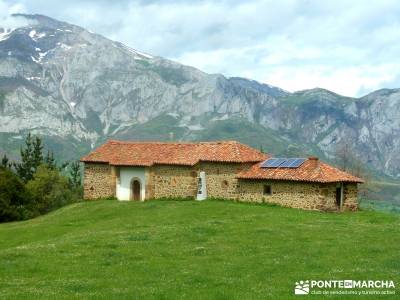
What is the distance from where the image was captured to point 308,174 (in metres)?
48.9

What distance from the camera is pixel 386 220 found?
138 feet

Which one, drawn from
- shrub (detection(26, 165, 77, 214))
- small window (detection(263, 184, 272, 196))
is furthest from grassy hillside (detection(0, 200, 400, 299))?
shrub (detection(26, 165, 77, 214))

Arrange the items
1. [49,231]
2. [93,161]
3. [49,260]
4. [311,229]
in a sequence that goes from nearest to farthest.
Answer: [49,260]
[311,229]
[49,231]
[93,161]

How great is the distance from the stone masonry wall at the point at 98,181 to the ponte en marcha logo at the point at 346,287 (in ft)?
152

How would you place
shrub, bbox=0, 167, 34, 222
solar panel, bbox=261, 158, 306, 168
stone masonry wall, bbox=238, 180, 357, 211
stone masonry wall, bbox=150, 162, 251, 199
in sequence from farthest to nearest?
shrub, bbox=0, 167, 34, 222 < stone masonry wall, bbox=150, 162, 251, 199 < solar panel, bbox=261, 158, 306, 168 < stone masonry wall, bbox=238, 180, 357, 211

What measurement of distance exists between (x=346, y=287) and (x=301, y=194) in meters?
31.1

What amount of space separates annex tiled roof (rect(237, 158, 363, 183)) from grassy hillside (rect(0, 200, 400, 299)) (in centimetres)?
720

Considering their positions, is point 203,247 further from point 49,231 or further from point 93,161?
point 93,161

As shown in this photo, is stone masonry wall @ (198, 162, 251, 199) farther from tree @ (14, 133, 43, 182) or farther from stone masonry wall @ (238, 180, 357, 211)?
tree @ (14, 133, 43, 182)

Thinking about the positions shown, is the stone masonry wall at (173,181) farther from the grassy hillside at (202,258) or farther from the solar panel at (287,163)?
the grassy hillside at (202,258)

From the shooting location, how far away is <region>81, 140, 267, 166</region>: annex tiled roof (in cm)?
5659

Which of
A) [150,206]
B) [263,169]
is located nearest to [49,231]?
[150,206]

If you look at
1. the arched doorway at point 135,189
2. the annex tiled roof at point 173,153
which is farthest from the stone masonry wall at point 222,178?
the arched doorway at point 135,189

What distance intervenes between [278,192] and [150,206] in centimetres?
1232
